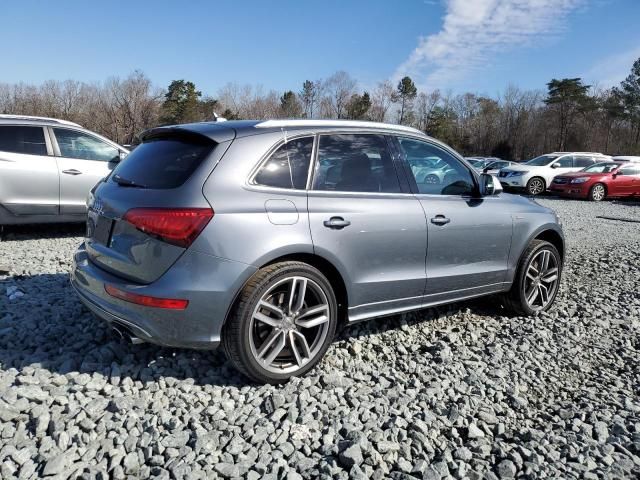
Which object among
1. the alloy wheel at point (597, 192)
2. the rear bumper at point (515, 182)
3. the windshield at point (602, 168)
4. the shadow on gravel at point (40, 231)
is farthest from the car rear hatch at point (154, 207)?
the windshield at point (602, 168)

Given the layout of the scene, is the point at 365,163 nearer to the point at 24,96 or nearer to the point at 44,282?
the point at 44,282

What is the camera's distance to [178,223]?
8.66 ft

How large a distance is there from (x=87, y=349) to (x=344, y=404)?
1862mm

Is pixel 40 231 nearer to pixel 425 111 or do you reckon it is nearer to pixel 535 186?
pixel 535 186

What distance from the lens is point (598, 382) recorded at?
10.9ft

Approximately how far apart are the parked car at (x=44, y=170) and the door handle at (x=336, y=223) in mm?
5164

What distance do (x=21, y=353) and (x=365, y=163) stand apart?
2735mm

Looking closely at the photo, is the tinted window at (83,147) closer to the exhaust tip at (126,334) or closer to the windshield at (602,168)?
the exhaust tip at (126,334)

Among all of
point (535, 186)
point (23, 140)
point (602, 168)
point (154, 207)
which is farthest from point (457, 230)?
point (602, 168)

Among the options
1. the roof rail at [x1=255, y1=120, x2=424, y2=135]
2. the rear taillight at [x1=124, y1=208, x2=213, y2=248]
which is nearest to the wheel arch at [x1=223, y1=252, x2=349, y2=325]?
the rear taillight at [x1=124, y1=208, x2=213, y2=248]

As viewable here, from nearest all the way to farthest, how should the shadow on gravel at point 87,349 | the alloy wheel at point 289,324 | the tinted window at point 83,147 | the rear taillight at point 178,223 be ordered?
the rear taillight at point 178,223 < the alloy wheel at point 289,324 < the shadow on gravel at point 87,349 < the tinted window at point 83,147

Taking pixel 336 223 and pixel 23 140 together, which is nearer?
pixel 336 223

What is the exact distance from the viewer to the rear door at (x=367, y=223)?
3119 millimetres

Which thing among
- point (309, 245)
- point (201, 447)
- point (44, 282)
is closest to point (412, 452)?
point (201, 447)
